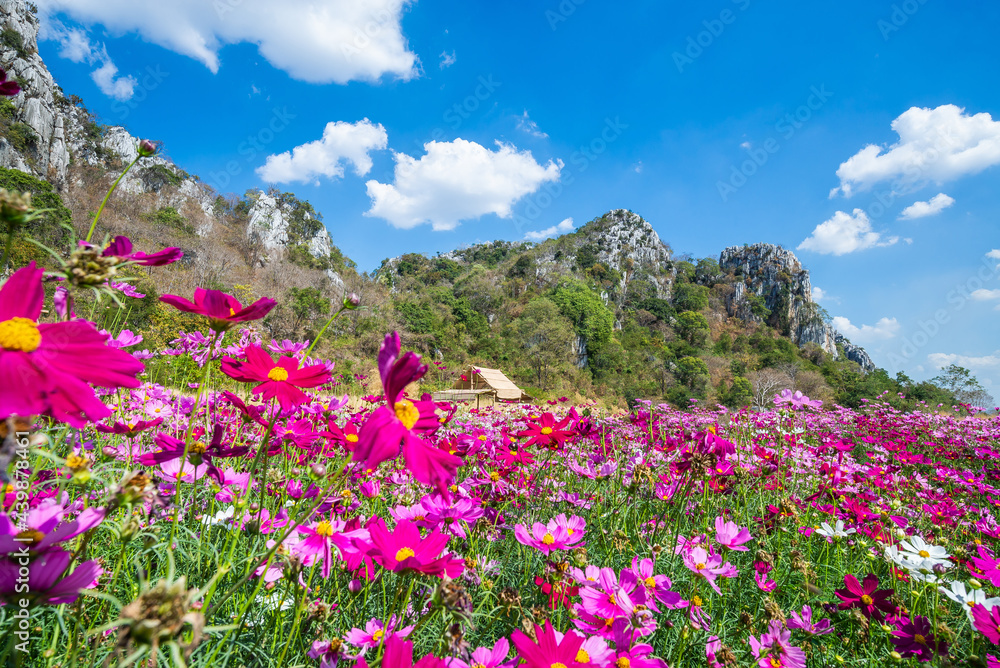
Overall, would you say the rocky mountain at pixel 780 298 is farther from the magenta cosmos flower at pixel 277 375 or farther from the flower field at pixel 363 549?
the magenta cosmos flower at pixel 277 375

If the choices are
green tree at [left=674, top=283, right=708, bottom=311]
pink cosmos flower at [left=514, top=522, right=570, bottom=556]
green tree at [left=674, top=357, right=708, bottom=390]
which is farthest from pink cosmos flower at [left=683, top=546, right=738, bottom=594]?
green tree at [left=674, top=283, right=708, bottom=311]

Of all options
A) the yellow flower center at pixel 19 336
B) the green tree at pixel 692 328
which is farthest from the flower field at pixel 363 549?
the green tree at pixel 692 328

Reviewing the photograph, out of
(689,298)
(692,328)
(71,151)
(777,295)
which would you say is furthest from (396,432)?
(777,295)

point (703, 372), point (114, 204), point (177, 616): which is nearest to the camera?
point (177, 616)

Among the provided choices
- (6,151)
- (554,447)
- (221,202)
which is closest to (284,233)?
(221,202)

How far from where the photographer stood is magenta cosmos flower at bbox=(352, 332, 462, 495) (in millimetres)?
467

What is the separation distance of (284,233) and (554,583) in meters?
33.8

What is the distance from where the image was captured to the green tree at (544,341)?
20.8 metres

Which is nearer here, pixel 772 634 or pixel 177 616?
pixel 177 616

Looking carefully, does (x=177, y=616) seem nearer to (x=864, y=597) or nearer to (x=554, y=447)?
(x=554, y=447)

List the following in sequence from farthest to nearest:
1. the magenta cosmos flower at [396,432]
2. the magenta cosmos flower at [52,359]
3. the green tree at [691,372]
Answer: the green tree at [691,372] < the magenta cosmos flower at [396,432] < the magenta cosmos flower at [52,359]

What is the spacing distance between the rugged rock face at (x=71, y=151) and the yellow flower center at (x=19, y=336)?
19450 mm

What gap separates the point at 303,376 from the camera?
29.2 inches

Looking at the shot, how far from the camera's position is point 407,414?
1.84ft
